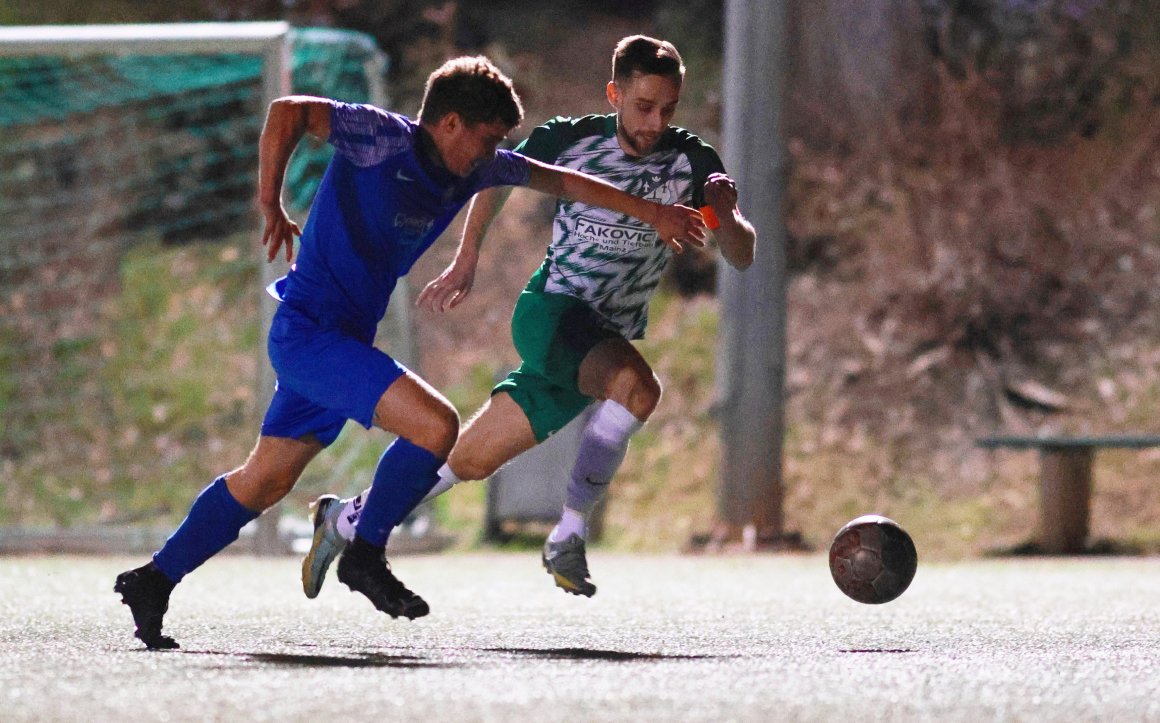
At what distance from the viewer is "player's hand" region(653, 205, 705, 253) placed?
4.86 m

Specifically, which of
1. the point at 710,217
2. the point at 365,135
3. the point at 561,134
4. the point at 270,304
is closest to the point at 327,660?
the point at 365,135

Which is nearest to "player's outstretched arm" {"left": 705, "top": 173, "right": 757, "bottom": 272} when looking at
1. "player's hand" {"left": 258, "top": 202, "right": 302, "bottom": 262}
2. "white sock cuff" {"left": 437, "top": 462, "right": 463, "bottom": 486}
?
"white sock cuff" {"left": 437, "top": 462, "right": 463, "bottom": 486}

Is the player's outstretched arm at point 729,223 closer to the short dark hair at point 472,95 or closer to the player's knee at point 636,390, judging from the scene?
the player's knee at point 636,390

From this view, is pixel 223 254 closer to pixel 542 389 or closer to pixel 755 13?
pixel 755 13

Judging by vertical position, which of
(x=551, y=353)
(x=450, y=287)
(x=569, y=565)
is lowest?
(x=569, y=565)

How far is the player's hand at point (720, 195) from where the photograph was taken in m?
5.23

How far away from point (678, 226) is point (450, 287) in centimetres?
83

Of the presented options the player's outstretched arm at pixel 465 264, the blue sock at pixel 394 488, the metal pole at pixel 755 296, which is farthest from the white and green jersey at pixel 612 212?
the metal pole at pixel 755 296

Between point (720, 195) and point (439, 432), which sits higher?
point (720, 195)

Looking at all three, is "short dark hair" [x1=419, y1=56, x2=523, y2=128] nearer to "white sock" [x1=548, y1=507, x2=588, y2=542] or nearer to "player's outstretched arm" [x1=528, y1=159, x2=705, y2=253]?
"player's outstretched arm" [x1=528, y1=159, x2=705, y2=253]

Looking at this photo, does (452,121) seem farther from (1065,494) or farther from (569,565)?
(1065,494)

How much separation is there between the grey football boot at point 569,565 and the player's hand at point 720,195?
105 centimetres

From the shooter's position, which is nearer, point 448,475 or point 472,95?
point 472,95

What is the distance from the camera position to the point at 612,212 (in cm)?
562
